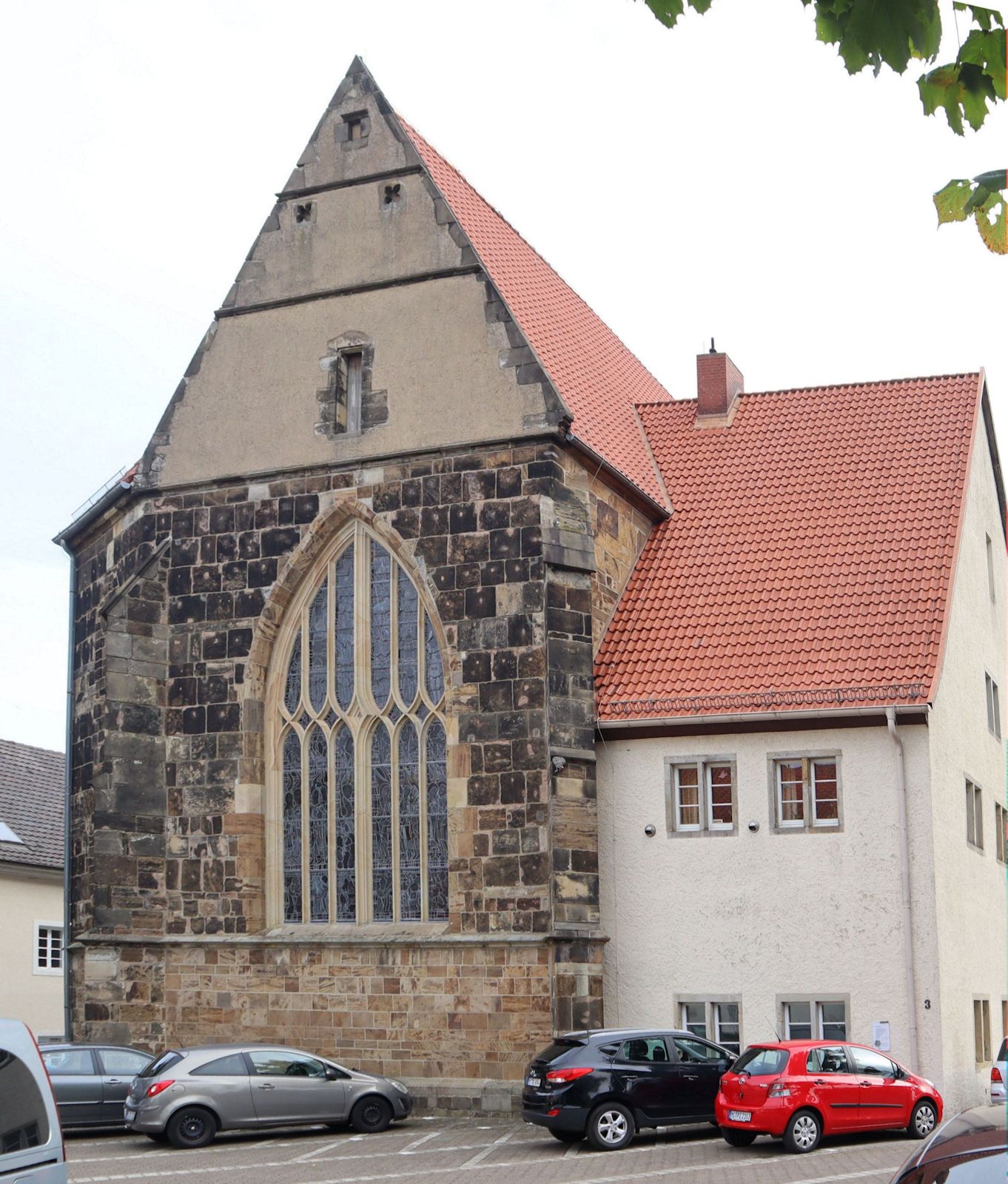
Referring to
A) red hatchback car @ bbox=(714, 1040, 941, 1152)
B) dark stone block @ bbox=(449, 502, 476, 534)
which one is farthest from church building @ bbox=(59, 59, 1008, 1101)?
red hatchback car @ bbox=(714, 1040, 941, 1152)

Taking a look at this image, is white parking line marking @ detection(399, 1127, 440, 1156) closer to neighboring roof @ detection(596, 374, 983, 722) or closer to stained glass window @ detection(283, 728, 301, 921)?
stained glass window @ detection(283, 728, 301, 921)

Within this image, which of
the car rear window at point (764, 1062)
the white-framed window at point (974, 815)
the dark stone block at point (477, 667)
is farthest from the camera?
the white-framed window at point (974, 815)

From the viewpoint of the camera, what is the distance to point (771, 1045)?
18.4m

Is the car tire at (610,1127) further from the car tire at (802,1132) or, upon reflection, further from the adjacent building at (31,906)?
the adjacent building at (31,906)

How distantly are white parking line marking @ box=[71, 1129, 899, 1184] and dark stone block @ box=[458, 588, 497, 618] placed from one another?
284 inches

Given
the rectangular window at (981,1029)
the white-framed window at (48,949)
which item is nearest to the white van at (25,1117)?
the rectangular window at (981,1029)

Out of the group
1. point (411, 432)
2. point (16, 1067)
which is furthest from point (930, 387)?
point (16, 1067)

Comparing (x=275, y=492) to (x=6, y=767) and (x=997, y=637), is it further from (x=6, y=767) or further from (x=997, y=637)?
(x=6, y=767)

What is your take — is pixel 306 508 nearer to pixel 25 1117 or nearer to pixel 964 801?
pixel 964 801

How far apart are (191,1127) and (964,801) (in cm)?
1143

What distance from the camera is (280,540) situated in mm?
24938

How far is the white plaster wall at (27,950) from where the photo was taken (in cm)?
3644

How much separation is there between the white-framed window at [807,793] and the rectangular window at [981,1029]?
3564mm

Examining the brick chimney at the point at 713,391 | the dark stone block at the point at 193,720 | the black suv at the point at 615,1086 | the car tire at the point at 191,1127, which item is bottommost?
the car tire at the point at 191,1127
